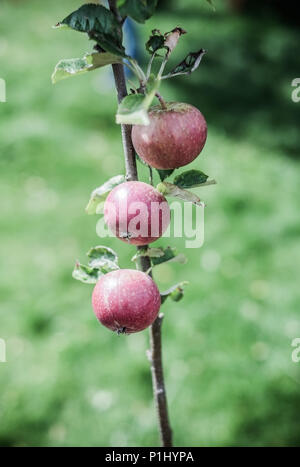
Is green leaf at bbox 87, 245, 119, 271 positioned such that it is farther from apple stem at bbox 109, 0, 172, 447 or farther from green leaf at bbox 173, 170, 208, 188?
green leaf at bbox 173, 170, 208, 188

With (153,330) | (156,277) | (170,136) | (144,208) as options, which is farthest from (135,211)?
(156,277)

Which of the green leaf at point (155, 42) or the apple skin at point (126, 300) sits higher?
the green leaf at point (155, 42)

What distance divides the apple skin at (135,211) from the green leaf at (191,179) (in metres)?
0.07

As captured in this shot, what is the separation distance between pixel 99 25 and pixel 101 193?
25 centimetres

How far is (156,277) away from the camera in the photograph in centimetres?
268

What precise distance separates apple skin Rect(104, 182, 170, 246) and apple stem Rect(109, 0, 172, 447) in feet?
0.20

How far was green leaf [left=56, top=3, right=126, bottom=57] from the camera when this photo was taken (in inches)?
26.1

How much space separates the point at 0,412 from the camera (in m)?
2.00

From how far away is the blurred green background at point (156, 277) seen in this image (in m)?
1.98

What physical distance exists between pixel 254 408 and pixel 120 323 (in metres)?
1.39

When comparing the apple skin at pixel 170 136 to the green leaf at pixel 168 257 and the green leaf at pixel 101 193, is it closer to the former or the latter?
the green leaf at pixel 101 193

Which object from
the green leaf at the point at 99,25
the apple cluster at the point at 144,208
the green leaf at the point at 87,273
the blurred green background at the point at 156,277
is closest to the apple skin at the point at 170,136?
the apple cluster at the point at 144,208

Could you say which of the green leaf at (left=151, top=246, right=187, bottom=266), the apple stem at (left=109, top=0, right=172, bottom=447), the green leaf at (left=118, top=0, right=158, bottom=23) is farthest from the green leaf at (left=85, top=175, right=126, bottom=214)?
the green leaf at (left=118, top=0, right=158, bottom=23)
